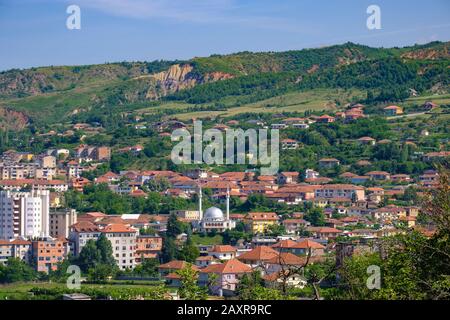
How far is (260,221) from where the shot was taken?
4131 centimetres

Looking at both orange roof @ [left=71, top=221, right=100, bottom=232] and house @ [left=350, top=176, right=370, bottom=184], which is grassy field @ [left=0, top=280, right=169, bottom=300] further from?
house @ [left=350, top=176, right=370, bottom=184]

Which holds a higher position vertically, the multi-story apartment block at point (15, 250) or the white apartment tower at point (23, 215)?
the white apartment tower at point (23, 215)

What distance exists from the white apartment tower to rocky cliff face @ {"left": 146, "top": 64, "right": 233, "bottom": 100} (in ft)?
175

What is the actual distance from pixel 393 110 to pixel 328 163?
1067 cm

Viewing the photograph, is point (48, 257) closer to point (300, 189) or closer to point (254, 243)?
point (254, 243)

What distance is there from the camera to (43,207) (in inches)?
1586

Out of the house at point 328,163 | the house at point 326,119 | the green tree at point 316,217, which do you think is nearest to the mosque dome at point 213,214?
the green tree at point 316,217

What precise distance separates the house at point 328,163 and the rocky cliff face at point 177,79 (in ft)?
132

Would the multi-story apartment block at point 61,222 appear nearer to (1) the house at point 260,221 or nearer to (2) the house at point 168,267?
(1) the house at point 260,221

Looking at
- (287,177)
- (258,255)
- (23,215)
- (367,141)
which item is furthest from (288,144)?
(258,255)

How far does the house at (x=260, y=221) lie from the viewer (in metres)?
40.0

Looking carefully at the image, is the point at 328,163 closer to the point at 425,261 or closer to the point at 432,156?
the point at 432,156

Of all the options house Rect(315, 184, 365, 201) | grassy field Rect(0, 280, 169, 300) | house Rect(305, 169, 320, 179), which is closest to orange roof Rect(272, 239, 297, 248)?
grassy field Rect(0, 280, 169, 300)
